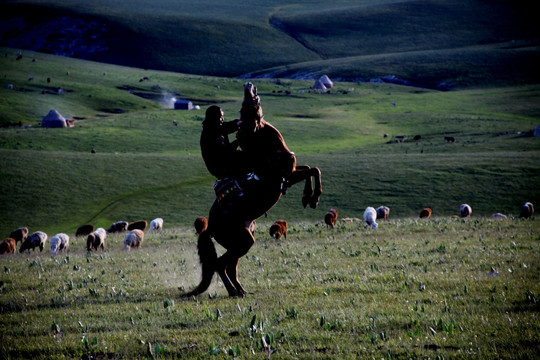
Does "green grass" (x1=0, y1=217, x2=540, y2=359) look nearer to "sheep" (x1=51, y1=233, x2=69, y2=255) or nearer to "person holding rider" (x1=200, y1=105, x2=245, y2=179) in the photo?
"person holding rider" (x1=200, y1=105, x2=245, y2=179)

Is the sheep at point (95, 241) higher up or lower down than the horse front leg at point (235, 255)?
lower down

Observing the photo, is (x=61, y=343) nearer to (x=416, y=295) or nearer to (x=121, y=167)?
(x=416, y=295)

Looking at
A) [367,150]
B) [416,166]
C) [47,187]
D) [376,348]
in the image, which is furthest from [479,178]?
[376,348]

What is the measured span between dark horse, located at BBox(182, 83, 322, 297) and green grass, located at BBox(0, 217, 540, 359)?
0.63 m

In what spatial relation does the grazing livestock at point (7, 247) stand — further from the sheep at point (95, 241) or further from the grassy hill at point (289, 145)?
the grassy hill at point (289, 145)

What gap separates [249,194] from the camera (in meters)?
9.34

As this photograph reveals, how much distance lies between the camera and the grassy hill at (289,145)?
137ft

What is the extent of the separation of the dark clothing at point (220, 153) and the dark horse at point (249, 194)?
0.22 meters

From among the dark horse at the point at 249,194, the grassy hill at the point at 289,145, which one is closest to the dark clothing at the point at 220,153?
the dark horse at the point at 249,194

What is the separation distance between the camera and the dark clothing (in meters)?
9.47

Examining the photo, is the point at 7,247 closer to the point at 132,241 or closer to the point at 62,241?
the point at 62,241

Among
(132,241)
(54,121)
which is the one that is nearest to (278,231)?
(132,241)

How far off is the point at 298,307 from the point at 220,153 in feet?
10.4

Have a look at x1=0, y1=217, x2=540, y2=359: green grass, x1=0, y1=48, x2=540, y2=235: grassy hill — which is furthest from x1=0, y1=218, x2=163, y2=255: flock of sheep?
x1=0, y1=48, x2=540, y2=235: grassy hill
